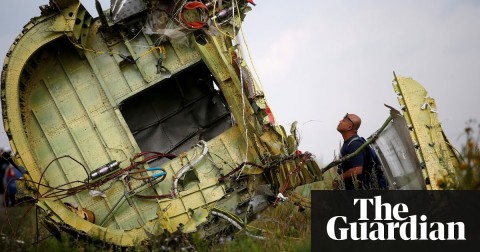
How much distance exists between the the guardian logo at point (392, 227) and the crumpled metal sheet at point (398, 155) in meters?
1.02

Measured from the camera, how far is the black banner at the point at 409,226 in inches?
246

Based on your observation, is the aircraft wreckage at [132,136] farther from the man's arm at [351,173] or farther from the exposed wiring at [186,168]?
the man's arm at [351,173]

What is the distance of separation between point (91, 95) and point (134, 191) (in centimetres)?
166

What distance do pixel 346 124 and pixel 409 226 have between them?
232 centimetres

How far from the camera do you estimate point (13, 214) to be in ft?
41.4

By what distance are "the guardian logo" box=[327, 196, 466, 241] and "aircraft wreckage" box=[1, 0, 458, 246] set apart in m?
1.23

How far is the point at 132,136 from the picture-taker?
29.5 ft

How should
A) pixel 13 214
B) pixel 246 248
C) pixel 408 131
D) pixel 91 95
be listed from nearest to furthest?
pixel 246 248 < pixel 408 131 < pixel 91 95 < pixel 13 214

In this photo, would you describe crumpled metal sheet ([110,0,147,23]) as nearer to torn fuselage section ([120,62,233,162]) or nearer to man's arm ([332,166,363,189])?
torn fuselage section ([120,62,233,162])

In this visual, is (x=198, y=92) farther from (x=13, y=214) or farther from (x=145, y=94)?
(x=13, y=214)

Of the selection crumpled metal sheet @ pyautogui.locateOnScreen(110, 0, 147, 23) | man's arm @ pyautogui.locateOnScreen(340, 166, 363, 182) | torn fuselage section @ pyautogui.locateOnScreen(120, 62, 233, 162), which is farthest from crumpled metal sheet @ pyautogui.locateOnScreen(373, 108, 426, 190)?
crumpled metal sheet @ pyautogui.locateOnScreen(110, 0, 147, 23)

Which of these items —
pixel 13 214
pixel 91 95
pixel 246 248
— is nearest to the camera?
pixel 246 248

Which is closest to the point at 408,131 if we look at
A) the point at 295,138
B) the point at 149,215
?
the point at 295,138

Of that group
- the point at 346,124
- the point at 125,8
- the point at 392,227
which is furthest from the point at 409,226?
the point at 125,8
